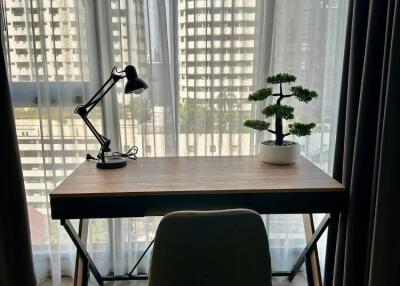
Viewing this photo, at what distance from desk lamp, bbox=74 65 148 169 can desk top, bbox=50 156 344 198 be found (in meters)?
0.04

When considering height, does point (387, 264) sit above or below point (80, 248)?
above

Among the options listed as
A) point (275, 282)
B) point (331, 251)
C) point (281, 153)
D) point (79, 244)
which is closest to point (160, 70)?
point (281, 153)

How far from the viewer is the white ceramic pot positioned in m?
1.62

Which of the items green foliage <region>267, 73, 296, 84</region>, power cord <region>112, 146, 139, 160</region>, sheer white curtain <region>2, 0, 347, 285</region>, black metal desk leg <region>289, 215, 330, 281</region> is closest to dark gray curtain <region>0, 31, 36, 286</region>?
sheer white curtain <region>2, 0, 347, 285</region>

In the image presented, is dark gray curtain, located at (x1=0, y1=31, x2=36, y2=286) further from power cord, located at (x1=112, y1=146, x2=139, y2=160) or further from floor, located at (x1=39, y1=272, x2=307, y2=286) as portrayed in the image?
power cord, located at (x1=112, y1=146, x2=139, y2=160)

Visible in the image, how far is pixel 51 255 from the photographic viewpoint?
6.35 ft

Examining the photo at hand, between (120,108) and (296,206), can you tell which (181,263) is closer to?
(296,206)

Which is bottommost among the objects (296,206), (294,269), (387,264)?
(294,269)

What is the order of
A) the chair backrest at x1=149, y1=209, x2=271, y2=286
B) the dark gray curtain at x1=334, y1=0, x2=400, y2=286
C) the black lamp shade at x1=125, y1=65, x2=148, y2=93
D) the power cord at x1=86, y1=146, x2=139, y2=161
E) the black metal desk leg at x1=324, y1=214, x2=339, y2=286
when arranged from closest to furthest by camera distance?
the chair backrest at x1=149, y1=209, x2=271, y2=286, the dark gray curtain at x1=334, y1=0, x2=400, y2=286, the black lamp shade at x1=125, y1=65, x2=148, y2=93, the black metal desk leg at x1=324, y1=214, x2=339, y2=286, the power cord at x1=86, y1=146, x2=139, y2=161

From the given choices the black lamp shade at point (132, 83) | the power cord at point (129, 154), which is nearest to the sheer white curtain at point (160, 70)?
the power cord at point (129, 154)

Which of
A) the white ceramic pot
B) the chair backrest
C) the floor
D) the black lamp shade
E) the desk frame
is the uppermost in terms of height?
the black lamp shade

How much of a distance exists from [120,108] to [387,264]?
4.59ft

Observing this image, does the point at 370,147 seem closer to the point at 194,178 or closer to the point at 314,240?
the point at 314,240

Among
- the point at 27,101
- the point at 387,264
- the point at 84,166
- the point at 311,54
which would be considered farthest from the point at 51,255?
the point at 311,54
